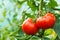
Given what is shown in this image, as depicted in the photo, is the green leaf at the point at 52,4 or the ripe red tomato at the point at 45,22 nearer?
the ripe red tomato at the point at 45,22

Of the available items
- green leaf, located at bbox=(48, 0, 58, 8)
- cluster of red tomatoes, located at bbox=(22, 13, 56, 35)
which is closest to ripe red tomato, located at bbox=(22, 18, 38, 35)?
cluster of red tomatoes, located at bbox=(22, 13, 56, 35)

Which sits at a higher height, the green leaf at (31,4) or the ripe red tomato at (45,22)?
the green leaf at (31,4)

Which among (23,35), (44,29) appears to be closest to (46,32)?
(44,29)

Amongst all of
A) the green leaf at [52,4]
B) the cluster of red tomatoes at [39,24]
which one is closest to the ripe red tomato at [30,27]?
the cluster of red tomatoes at [39,24]

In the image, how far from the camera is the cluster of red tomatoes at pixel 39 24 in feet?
2.46

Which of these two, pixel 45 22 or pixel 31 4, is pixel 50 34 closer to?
pixel 45 22

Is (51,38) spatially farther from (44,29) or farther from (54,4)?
(54,4)

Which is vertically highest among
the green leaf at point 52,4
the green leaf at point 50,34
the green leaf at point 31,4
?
the green leaf at point 31,4

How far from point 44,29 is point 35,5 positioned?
0.50ft

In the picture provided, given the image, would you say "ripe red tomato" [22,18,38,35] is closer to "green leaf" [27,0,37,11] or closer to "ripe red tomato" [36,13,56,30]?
"ripe red tomato" [36,13,56,30]

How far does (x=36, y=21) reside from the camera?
76cm

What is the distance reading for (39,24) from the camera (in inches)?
29.2

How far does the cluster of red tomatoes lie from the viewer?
75 cm

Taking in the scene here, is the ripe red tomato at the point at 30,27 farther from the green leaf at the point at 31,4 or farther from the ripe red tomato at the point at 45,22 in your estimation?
the green leaf at the point at 31,4
